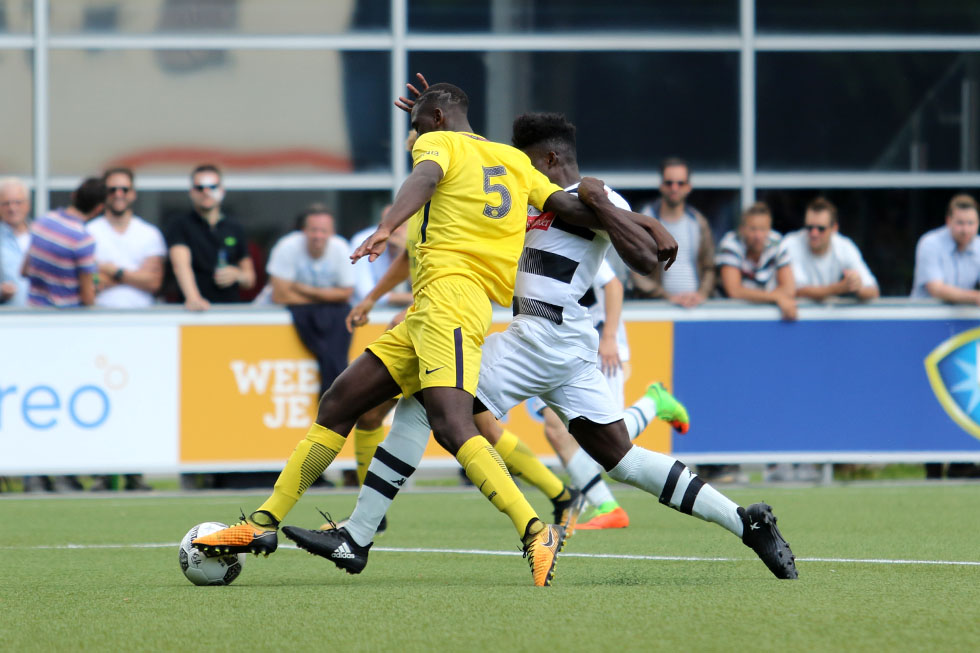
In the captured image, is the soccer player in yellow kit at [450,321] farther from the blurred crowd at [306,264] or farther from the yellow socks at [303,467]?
the blurred crowd at [306,264]

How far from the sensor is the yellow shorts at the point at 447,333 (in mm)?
5973

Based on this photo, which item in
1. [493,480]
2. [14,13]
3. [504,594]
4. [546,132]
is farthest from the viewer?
[14,13]

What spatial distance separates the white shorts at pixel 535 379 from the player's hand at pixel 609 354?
8.35ft

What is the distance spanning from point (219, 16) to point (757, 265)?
251 inches

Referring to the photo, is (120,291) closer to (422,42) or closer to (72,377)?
(72,377)

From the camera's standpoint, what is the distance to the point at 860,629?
4680 millimetres

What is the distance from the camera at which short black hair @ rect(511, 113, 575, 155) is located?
6578mm

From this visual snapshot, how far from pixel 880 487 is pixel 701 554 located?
4.74 metres

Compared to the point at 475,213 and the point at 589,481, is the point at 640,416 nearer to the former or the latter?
the point at 589,481

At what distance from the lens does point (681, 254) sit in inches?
470

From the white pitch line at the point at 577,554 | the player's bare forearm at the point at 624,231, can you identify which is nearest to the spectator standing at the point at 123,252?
the white pitch line at the point at 577,554

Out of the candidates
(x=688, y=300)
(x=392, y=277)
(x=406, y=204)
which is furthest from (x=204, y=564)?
(x=688, y=300)

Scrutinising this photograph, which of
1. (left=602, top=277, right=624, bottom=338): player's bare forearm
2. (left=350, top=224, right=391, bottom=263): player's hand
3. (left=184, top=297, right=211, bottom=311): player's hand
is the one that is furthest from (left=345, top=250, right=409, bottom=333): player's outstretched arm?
(left=184, top=297, right=211, bottom=311): player's hand

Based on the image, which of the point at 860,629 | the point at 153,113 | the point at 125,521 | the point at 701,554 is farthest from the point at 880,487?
the point at 153,113
